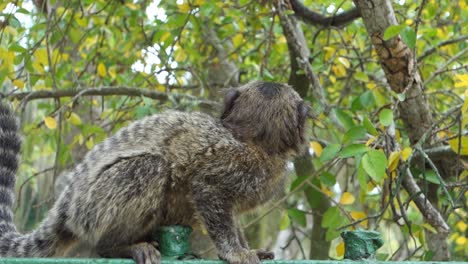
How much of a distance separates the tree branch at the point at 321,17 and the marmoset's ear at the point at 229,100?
140cm

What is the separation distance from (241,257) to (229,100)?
79cm

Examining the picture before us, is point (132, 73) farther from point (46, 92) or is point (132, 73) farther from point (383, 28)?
point (383, 28)

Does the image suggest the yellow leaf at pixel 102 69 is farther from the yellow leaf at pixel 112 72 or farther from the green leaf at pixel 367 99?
the green leaf at pixel 367 99

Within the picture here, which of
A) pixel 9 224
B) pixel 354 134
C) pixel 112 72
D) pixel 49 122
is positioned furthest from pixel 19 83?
pixel 354 134

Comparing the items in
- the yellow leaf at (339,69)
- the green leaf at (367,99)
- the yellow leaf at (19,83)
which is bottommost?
the green leaf at (367,99)

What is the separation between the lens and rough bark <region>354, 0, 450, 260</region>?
311cm

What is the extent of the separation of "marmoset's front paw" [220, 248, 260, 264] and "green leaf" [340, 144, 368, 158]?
552mm

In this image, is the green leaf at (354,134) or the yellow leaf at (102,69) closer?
the green leaf at (354,134)

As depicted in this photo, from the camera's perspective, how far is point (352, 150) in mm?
2600

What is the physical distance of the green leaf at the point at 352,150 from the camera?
258 cm

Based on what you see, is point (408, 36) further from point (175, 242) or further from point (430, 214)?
point (175, 242)

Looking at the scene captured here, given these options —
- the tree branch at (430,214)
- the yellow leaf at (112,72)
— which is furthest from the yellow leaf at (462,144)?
the yellow leaf at (112,72)

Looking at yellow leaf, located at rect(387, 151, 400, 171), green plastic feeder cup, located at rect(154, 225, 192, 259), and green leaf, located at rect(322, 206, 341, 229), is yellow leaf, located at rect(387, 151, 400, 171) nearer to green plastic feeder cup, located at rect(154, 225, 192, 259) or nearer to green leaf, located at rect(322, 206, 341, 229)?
green leaf, located at rect(322, 206, 341, 229)

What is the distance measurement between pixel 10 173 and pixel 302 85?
2.24m
